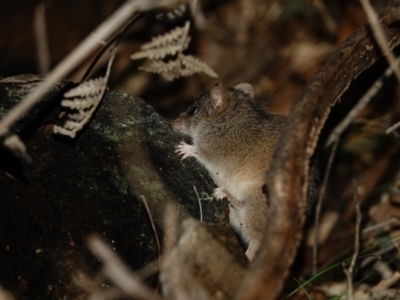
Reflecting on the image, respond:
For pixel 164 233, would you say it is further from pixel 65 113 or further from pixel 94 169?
pixel 65 113

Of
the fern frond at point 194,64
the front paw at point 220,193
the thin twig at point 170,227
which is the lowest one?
the front paw at point 220,193

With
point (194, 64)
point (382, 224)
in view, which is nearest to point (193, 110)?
point (194, 64)

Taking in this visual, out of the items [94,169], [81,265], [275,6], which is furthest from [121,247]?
[275,6]

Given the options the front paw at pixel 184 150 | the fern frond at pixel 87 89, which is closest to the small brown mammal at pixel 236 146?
the front paw at pixel 184 150

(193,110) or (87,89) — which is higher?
(87,89)

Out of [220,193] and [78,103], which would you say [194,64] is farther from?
[78,103]

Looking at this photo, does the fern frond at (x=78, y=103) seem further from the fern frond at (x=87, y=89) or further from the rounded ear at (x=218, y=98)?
the rounded ear at (x=218, y=98)
